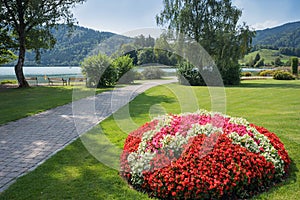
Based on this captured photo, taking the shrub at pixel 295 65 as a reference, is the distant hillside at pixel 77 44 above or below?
above

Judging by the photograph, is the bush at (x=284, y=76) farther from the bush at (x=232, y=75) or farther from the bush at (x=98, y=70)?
the bush at (x=98, y=70)

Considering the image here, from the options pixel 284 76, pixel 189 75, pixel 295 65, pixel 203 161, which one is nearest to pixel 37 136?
pixel 203 161

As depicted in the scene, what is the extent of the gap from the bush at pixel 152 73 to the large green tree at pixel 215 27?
6.41m

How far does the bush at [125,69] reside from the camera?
78.0 ft

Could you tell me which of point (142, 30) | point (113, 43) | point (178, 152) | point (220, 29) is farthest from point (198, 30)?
point (178, 152)

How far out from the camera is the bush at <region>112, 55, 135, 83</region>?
23.8 metres

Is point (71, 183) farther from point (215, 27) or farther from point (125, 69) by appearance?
point (215, 27)

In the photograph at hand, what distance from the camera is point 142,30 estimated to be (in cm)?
808

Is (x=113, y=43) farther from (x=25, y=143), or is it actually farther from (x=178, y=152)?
(x=178, y=152)

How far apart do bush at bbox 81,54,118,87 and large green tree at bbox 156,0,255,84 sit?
7747mm

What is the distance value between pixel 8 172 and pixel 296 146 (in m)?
5.84

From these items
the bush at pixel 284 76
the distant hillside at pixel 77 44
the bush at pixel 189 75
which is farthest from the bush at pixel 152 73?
the bush at pixel 284 76

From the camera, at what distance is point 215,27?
22969 millimetres

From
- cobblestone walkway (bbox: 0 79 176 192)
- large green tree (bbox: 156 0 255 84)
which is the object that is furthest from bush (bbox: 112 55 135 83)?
cobblestone walkway (bbox: 0 79 176 192)
